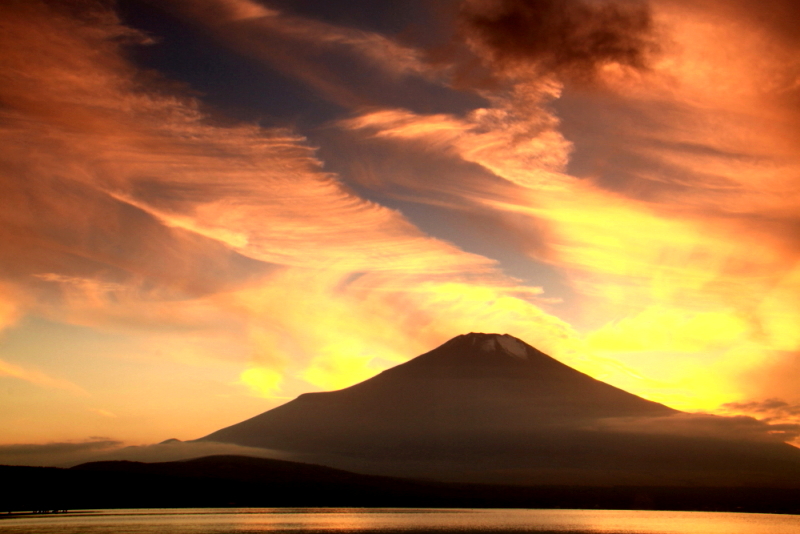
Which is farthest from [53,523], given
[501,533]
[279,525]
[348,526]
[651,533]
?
[651,533]

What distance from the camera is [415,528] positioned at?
125500 mm

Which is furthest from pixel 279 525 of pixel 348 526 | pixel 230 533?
pixel 230 533

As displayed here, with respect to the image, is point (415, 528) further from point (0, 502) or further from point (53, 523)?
point (0, 502)

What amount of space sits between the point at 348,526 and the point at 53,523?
52.6 metres

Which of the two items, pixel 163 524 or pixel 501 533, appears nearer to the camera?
pixel 501 533

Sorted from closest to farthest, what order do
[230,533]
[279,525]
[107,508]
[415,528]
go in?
[230,533] → [415,528] → [279,525] → [107,508]

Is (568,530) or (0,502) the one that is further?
(0,502)

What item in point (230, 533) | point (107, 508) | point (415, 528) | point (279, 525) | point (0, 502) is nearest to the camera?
point (230, 533)

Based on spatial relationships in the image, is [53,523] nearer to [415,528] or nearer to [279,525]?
[279,525]

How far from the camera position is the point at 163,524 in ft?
429

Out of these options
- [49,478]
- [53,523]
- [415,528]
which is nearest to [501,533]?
[415,528]

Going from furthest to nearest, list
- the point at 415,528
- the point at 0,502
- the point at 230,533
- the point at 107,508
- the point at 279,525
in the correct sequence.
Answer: the point at 107,508, the point at 0,502, the point at 279,525, the point at 415,528, the point at 230,533

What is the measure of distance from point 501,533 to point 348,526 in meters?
30.9

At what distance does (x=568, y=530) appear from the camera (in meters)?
129
